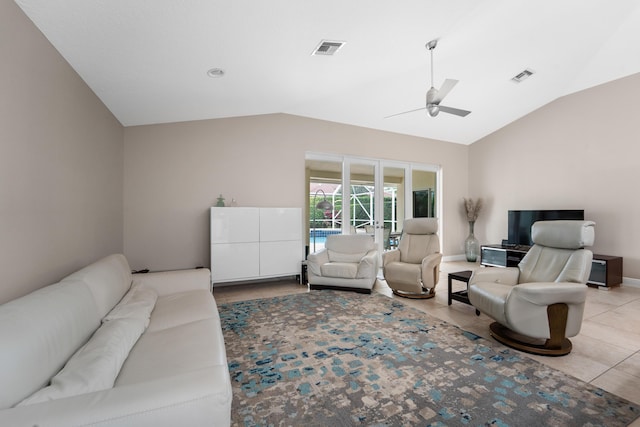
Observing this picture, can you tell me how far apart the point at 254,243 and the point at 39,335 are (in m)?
3.24

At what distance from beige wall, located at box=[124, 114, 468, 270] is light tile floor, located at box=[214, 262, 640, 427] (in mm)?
1095

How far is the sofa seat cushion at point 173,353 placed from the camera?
55.9 inches

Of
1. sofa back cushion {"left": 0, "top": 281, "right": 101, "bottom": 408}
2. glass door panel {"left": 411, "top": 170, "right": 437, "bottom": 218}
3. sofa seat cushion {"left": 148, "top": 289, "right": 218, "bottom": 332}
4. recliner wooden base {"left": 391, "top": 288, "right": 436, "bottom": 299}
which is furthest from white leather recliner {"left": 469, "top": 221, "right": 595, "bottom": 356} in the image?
glass door panel {"left": 411, "top": 170, "right": 437, "bottom": 218}

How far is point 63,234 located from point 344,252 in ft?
11.6

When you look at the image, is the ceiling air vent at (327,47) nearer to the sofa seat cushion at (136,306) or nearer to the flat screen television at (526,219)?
the sofa seat cushion at (136,306)

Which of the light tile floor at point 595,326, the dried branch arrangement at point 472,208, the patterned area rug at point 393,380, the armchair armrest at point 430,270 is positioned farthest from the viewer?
the dried branch arrangement at point 472,208

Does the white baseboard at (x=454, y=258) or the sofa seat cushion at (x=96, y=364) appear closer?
the sofa seat cushion at (x=96, y=364)

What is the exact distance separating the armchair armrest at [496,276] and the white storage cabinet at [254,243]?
2.64 metres

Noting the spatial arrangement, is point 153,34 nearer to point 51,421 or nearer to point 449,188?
point 51,421

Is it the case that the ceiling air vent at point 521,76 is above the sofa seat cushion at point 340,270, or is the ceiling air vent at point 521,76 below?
above

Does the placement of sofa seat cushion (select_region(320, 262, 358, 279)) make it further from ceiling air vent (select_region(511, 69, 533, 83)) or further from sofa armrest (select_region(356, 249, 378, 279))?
ceiling air vent (select_region(511, 69, 533, 83))

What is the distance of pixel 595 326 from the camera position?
3.00 m

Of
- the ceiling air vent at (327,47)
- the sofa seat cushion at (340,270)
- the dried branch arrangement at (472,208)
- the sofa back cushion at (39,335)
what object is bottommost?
the sofa seat cushion at (340,270)

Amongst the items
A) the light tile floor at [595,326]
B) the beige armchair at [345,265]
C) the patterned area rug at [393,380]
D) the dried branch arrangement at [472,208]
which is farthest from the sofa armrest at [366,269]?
the dried branch arrangement at [472,208]
